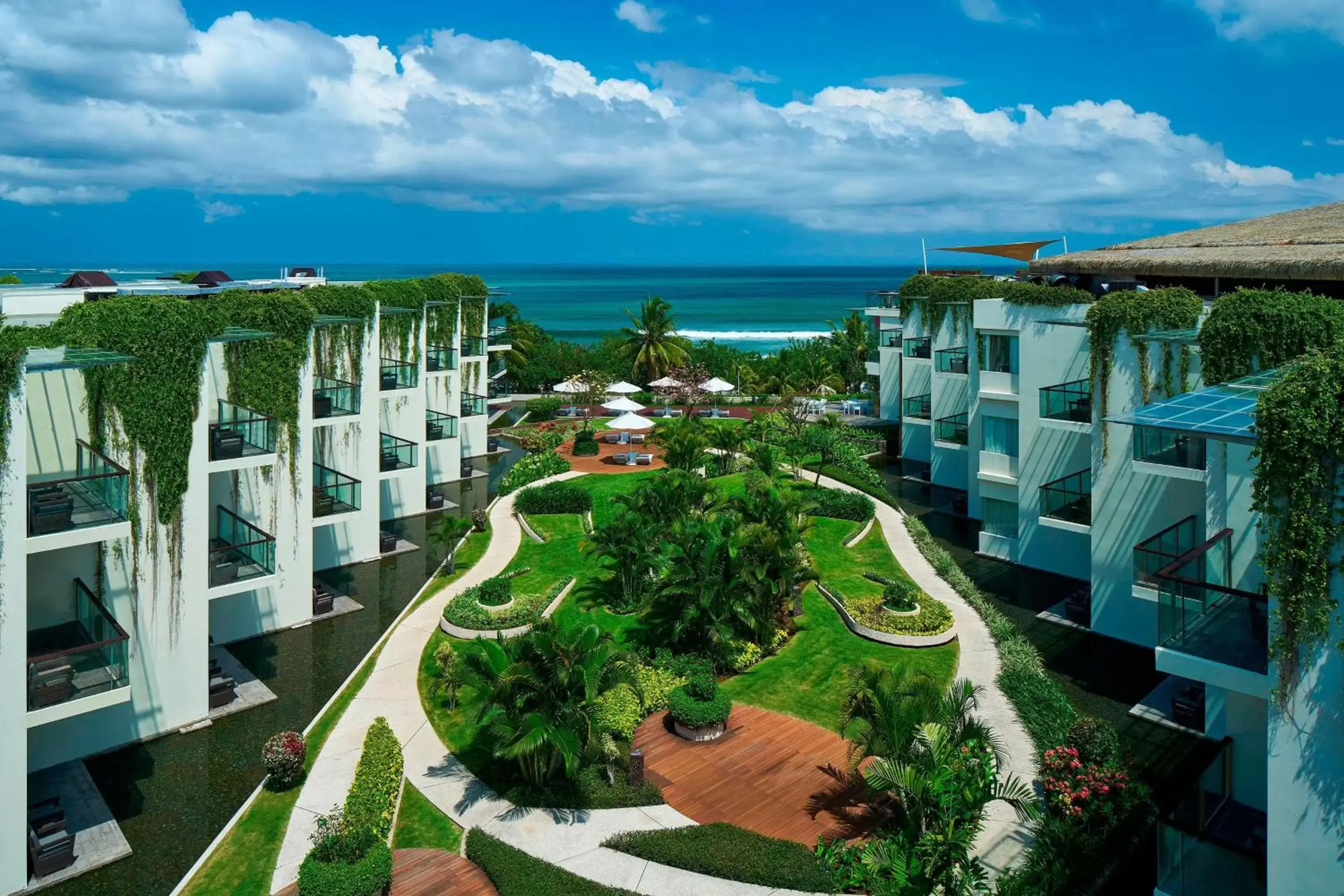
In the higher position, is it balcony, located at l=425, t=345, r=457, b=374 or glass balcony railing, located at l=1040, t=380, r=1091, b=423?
balcony, located at l=425, t=345, r=457, b=374

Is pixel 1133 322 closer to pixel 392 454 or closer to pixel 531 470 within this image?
pixel 392 454

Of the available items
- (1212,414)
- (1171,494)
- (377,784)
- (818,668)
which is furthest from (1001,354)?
(377,784)

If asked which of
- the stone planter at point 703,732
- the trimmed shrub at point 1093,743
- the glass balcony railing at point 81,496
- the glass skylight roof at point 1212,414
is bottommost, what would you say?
the stone planter at point 703,732

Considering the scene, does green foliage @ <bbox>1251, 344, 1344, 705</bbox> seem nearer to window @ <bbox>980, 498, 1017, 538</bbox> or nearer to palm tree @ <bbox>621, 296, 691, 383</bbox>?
window @ <bbox>980, 498, 1017, 538</bbox>

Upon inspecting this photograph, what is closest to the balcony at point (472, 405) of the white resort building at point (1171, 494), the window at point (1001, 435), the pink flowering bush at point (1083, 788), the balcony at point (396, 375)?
the balcony at point (396, 375)

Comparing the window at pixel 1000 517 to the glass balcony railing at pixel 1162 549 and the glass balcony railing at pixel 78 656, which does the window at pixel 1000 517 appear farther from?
the glass balcony railing at pixel 78 656

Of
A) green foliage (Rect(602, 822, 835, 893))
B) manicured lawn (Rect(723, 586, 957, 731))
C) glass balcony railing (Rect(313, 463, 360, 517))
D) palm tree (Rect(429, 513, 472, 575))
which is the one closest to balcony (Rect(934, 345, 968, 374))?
manicured lawn (Rect(723, 586, 957, 731))

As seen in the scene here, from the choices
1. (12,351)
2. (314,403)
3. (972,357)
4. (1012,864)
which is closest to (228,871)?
(12,351)
